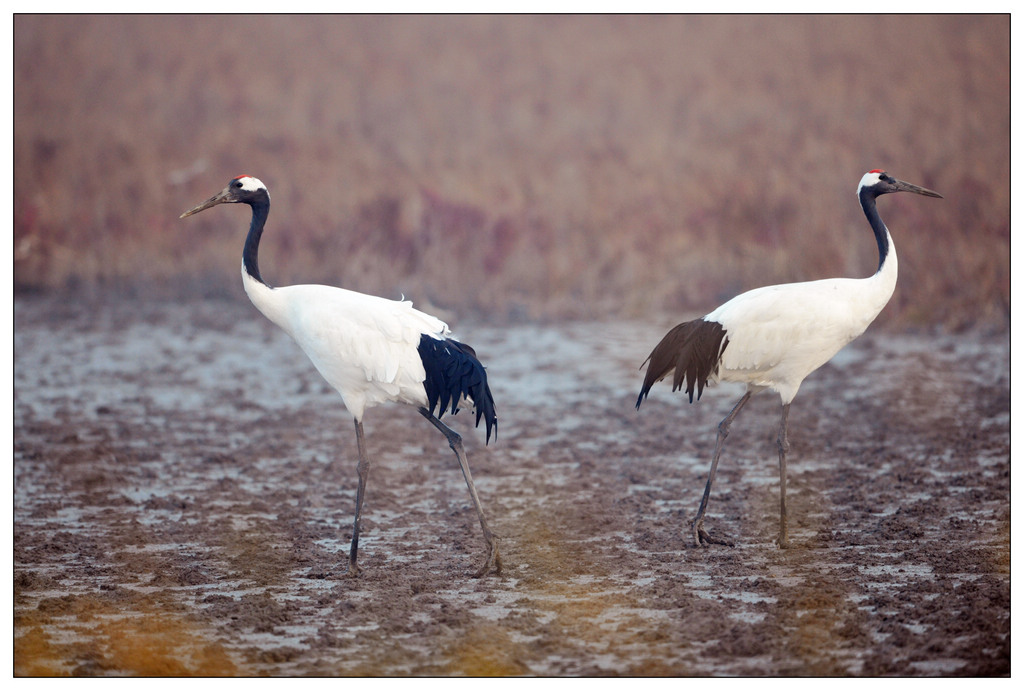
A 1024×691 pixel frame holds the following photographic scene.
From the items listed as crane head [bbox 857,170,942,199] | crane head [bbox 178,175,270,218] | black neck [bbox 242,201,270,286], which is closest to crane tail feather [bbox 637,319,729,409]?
crane head [bbox 857,170,942,199]

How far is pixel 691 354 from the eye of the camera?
496 centimetres

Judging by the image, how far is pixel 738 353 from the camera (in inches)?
193

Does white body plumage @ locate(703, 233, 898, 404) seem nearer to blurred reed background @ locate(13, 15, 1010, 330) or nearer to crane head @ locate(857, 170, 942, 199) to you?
crane head @ locate(857, 170, 942, 199)

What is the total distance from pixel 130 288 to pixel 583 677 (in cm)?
851

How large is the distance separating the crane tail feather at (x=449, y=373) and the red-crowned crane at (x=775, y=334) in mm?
703

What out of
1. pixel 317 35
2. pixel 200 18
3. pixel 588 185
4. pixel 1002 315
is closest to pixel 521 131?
pixel 588 185

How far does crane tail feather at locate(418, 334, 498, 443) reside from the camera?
181 inches

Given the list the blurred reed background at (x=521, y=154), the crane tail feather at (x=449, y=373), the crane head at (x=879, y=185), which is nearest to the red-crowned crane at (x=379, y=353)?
the crane tail feather at (x=449, y=373)

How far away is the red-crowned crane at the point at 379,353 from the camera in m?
4.56

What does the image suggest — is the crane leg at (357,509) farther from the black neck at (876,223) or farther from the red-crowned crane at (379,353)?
the black neck at (876,223)

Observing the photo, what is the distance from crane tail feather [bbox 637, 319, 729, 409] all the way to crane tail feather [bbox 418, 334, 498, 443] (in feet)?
2.33

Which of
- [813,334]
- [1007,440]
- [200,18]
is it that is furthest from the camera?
[200,18]

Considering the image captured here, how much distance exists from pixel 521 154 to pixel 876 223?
30.8 feet

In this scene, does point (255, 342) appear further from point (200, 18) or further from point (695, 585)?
point (200, 18)
